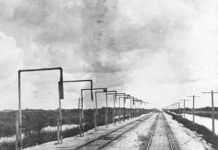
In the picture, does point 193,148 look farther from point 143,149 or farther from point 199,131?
point 199,131

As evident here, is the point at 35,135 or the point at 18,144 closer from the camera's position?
the point at 18,144

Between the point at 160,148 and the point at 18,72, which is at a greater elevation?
the point at 18,72

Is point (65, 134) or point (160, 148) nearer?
point (160, 148)

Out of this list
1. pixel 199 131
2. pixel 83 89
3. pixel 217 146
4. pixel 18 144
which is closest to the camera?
pixel 18 144

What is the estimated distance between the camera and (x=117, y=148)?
920 inches

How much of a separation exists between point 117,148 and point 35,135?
37.1ft

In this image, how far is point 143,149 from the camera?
74.6 feet

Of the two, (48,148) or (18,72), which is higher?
(18,72)

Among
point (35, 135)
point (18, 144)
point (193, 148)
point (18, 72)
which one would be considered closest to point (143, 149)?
point (193, 148)

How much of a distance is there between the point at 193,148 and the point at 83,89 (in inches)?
576

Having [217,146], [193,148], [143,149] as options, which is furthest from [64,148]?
[217,146]

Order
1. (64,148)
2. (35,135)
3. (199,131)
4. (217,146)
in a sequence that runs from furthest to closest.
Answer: (199,131) → (35,135) → (217,146) → (64,148)

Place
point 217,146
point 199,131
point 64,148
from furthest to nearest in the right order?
point 199,131, point 217,146, point 64,148

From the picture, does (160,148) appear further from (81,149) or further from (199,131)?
(199,131)
